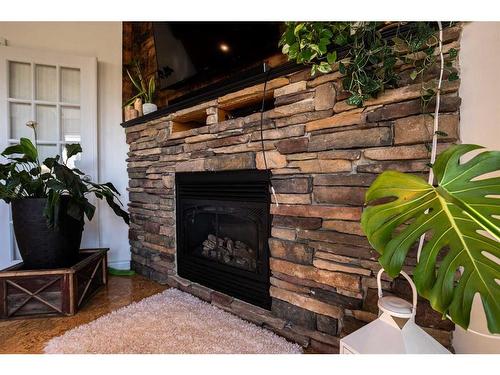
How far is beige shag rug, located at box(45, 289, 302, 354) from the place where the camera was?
1232 millimetres

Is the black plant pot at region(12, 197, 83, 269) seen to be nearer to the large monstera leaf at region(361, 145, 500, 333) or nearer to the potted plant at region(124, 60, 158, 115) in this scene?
the potted plant at region(124, 60, 158, 115)

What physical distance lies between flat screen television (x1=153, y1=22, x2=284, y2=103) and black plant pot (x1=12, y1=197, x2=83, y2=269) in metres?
1.23

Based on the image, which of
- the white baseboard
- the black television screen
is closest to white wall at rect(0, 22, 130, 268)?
the white baseboard

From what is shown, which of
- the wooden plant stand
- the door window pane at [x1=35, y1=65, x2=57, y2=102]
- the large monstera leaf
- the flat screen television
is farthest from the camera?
the door window pane at [x1=35, y1=65, x2=57, y2=102]

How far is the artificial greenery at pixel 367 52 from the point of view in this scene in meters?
0.89

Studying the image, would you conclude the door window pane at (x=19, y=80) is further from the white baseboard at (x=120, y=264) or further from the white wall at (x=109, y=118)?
the white baseboard at (x=120, y=264)

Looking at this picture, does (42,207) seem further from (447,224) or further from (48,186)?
(447,224)

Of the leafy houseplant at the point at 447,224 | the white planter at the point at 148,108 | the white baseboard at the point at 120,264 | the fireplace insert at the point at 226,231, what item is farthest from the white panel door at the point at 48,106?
the leafy houseplant at the point at 447,224

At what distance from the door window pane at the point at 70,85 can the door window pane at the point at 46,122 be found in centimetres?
14

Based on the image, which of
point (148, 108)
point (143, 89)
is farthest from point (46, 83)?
point (148, 108)

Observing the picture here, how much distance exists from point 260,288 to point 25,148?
176 centimetres

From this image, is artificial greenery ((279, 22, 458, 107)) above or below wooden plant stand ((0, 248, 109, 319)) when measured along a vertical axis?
above

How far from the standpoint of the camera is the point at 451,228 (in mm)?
587
